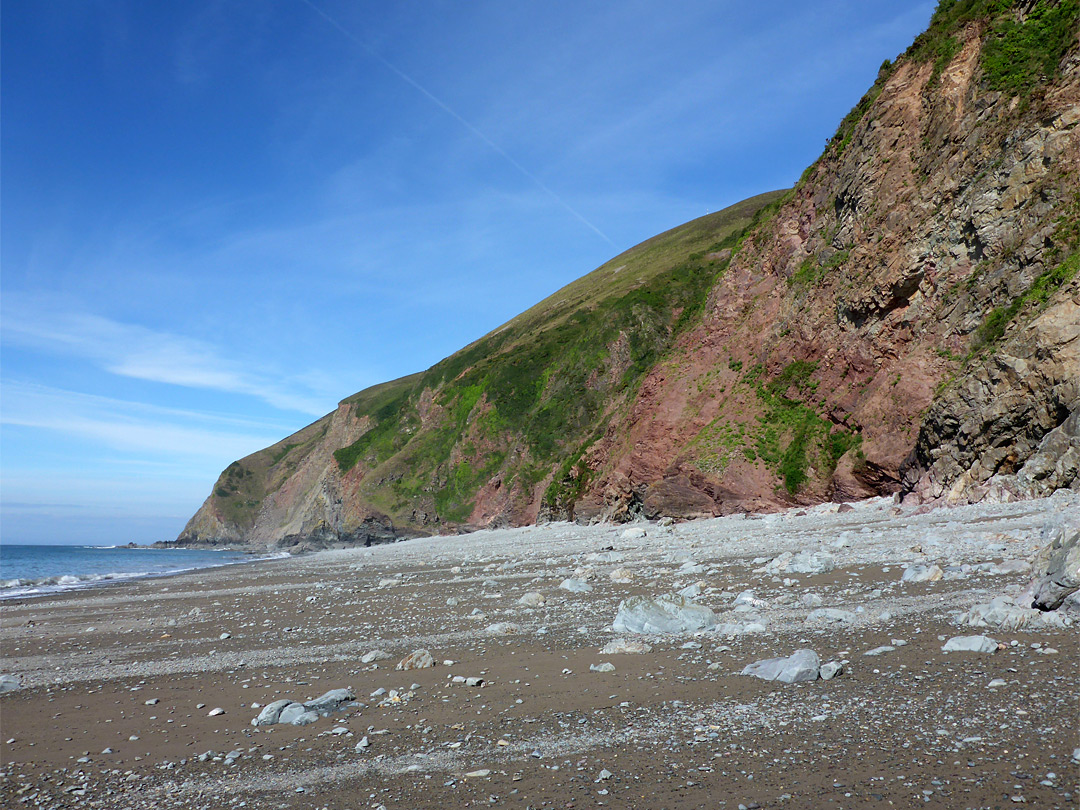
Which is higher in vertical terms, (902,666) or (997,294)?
(997,294)

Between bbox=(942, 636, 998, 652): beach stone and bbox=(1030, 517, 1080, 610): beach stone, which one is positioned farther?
bbox=(1030, 517, 1080, 610): beach stone

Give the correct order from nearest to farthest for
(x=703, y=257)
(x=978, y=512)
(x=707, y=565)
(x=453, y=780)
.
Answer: (x=453, y=780) < (x=707, y=565) < (x=978, y=512) < (x=703, y=257)

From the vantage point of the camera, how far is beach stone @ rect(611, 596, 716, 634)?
762 centimetres

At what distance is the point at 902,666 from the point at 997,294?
70.8 ft

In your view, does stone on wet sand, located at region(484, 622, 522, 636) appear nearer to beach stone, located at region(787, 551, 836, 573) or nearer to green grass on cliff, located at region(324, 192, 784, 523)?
beach stone, located at region(787, 551, 836, 573)

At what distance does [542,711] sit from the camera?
5508 millimetres

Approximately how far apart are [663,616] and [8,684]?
889 centimetres

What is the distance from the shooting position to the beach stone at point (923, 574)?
815cm

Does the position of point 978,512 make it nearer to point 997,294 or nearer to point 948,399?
point 948,399

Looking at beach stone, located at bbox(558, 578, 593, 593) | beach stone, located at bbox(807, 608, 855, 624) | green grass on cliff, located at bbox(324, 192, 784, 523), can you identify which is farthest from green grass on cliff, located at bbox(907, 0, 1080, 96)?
beach stone, located at bbox(807, 608, 855, 624)

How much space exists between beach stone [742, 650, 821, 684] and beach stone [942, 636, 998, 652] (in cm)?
113

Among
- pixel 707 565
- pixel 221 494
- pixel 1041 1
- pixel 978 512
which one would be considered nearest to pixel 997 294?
pixel 978 512

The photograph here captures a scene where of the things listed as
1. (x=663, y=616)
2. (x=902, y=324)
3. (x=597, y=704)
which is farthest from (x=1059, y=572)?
(x=902, y=324)

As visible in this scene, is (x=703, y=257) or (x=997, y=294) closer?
(x=997, y=294)
